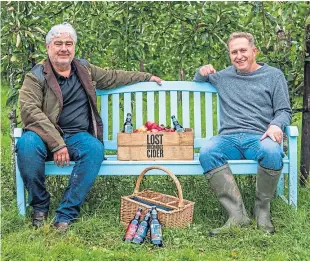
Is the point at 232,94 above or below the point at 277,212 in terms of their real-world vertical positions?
above

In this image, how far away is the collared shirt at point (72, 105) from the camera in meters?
4.53

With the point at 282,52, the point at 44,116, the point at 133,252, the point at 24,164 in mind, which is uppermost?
the point at 282,52

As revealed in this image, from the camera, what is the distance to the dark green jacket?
430 centimetres

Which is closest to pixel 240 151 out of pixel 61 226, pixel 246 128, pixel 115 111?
pixel 246 128

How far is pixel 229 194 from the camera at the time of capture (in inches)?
167

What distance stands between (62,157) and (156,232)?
90 centimetres

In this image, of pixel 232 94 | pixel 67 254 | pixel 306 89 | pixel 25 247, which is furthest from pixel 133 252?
pixel 306 89

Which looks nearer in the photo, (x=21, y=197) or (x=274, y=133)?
(x=274, y=133)

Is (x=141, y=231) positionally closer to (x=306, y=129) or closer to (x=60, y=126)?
(x=60, y=126)

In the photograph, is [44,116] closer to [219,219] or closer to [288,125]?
[219,219]

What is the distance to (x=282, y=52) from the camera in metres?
5.15

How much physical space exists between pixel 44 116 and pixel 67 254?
42.9 inches

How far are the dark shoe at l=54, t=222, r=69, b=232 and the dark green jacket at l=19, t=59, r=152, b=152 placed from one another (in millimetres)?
528

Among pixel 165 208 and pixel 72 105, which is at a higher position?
pixel 72 105
